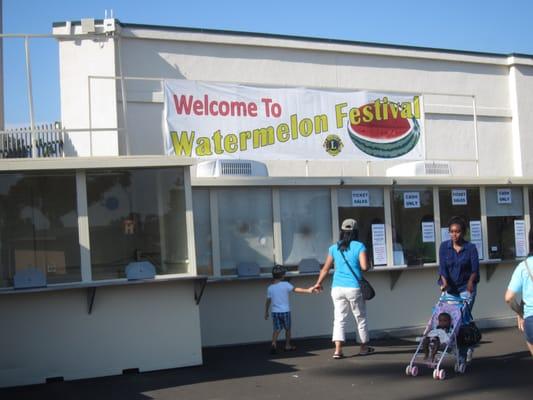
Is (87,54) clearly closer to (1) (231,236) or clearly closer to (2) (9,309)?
(1) (231,236)

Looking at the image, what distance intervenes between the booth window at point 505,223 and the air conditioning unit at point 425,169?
83 cm

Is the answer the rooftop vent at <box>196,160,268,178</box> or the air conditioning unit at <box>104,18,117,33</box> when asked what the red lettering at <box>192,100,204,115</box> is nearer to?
the rooftop vent at <box>196,160,268,178</box>

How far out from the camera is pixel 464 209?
12594 millimetres

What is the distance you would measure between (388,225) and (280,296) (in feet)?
8.64

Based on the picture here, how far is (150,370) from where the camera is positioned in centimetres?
905

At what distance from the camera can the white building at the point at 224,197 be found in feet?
29.1

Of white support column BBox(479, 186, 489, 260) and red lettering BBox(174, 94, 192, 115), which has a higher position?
red lettering BBox(174, 94, 192, 115)

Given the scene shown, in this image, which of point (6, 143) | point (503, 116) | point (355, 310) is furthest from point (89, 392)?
point (503, 116)

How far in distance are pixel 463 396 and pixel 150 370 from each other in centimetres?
384

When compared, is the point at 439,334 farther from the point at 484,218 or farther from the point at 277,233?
the point at 484,218

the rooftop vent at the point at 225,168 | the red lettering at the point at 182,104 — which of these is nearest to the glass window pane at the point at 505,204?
the rooftop vent at the point at 225,168

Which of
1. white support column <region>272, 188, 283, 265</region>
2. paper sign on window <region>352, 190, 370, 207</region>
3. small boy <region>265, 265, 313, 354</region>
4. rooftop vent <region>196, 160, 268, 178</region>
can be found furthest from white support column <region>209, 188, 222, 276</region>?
paper sign on window <region>352, 190, 370, 207</region>

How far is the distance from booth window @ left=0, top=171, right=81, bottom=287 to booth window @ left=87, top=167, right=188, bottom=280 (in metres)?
→ 0.29

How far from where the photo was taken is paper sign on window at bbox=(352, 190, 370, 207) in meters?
11.8
